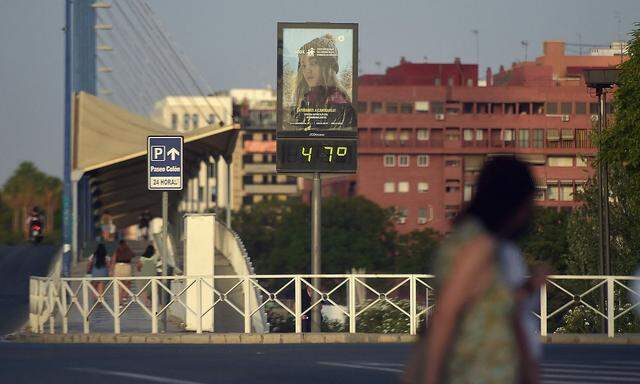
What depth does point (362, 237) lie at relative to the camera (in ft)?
403

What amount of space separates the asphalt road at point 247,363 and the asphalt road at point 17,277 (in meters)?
9.80

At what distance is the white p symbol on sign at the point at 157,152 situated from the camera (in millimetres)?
26000

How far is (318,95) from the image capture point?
2714cm

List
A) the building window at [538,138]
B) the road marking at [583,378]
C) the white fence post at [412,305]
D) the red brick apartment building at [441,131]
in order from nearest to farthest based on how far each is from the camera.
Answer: the road marking at [583,378] < the white fence post at [412,305] < the building window at [538,138] < the red brick apartment building at [441,131]

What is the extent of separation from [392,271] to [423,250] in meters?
2.99

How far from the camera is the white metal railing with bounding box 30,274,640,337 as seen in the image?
24.3 m

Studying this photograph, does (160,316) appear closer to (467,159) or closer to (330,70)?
(330,70)

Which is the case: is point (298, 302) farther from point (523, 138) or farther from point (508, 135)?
point (508, 135)

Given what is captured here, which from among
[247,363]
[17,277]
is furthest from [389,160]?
[247,363]

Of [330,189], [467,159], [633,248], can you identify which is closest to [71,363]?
[633,248]

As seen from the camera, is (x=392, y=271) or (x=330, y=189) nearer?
(x=392, y=271)

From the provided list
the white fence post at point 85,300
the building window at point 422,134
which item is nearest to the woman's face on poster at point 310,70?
the white fence post at point 85,300

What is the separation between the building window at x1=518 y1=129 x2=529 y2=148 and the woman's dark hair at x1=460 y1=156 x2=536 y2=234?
5827 inches

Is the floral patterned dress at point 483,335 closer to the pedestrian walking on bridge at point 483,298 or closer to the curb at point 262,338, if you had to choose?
the pedestrian walking on bridge at point 483,298
